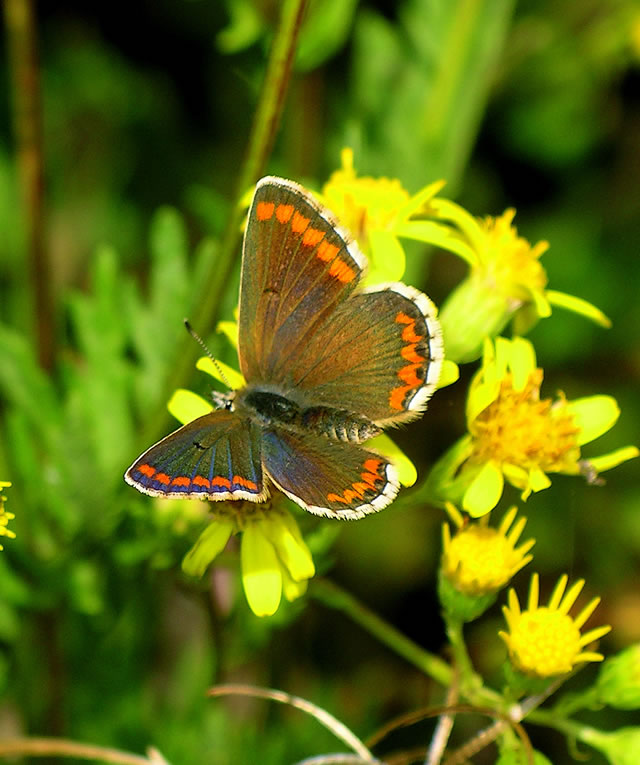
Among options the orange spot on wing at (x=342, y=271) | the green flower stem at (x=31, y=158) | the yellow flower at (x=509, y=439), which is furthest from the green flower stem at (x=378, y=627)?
the green flower stem at (x=31, y=158)

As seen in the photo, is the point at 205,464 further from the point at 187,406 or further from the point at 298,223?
the point at 298,223

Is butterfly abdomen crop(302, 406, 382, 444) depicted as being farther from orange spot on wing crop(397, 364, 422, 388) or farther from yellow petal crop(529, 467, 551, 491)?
yellow petal crop(529, 467, 551, 491)

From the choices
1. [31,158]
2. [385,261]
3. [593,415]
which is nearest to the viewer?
Answer: [385,261]

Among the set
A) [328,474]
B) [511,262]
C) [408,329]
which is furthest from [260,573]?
[511,262]

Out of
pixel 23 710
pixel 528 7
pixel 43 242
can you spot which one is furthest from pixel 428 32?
pixel 23 710

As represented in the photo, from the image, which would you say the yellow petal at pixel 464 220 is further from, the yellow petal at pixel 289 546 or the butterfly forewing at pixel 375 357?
the yellow petal at pixel 289 546

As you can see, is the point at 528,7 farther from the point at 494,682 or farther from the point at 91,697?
the point at 91,697
